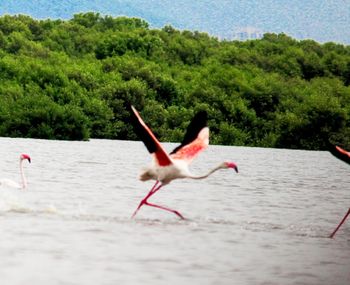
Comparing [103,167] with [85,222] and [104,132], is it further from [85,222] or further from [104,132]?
[104,132]

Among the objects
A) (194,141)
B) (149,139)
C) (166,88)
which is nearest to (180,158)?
(194,141)

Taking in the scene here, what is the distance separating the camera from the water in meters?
10.9

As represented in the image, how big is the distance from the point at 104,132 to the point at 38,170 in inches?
1581

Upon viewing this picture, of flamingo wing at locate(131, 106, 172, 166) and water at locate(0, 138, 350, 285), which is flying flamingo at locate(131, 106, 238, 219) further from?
water at locate(0, 138, 350, 285)

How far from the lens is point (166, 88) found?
254 ft

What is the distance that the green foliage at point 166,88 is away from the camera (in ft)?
220

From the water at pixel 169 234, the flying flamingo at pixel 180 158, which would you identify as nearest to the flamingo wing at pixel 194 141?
the flying flamingo at pixel 180 158

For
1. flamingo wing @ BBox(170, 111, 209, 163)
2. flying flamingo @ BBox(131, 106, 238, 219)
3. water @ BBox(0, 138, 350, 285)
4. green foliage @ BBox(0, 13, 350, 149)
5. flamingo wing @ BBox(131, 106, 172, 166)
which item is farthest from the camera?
green foliage @ BBox(0, 13, 350, 149)

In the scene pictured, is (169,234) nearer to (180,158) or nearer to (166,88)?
(180,158)

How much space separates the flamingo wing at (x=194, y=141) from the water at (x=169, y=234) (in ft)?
3.73

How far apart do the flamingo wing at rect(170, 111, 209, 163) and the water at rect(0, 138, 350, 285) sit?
1.14 meters

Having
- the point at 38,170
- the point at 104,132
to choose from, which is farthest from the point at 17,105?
the point at 38,170

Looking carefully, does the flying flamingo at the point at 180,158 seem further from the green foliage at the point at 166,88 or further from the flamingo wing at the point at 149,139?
the green foliage at the point at 166,88

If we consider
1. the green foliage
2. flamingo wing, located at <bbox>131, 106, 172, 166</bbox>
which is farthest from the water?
the green foliage
